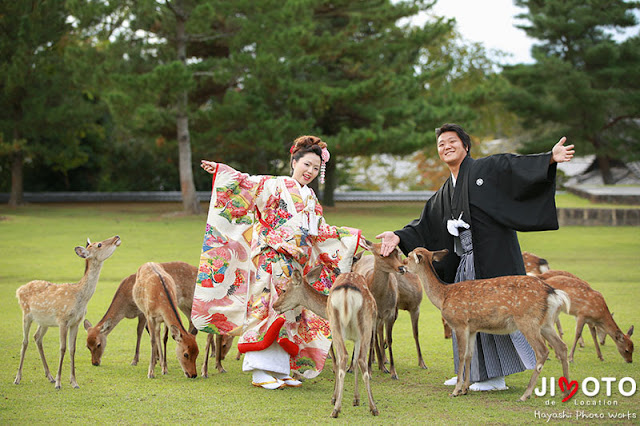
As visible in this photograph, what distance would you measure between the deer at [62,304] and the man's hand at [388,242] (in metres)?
2.17

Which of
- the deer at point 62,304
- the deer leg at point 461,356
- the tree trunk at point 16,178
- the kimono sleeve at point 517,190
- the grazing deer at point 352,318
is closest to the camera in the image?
the grazing deer at point 352,318

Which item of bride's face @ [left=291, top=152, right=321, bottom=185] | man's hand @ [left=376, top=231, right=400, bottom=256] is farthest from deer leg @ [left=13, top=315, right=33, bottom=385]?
man's hand @ [left=376, top=231, right=400, bottom=256]

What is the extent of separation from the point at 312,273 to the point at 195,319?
1046mm

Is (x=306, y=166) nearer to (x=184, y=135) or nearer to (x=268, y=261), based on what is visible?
(x=268, y=261)

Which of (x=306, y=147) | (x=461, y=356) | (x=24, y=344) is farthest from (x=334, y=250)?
(x=24, y=344)

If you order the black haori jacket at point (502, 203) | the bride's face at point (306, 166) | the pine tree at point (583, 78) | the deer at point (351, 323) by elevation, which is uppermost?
the pine tree at point (583, 78)

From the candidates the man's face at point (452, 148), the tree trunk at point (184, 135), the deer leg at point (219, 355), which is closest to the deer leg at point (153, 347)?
the deer leg at point (219, 355)

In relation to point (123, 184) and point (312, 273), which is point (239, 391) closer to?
point (312, 273)

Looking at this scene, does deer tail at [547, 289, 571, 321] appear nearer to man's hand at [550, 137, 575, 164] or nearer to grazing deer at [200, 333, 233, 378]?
man's hand at [550, 137, 575, 164]

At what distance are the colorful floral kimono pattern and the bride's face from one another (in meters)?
0.08

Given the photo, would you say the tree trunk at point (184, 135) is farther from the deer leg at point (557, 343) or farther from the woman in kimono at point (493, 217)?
the deer leg at point (557, 343)

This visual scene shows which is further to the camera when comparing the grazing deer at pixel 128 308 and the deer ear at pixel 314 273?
the grazing deer at pixel 128 308

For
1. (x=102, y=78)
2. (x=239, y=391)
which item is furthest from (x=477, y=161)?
(x=102, y=78)

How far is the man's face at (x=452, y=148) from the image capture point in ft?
17.9
